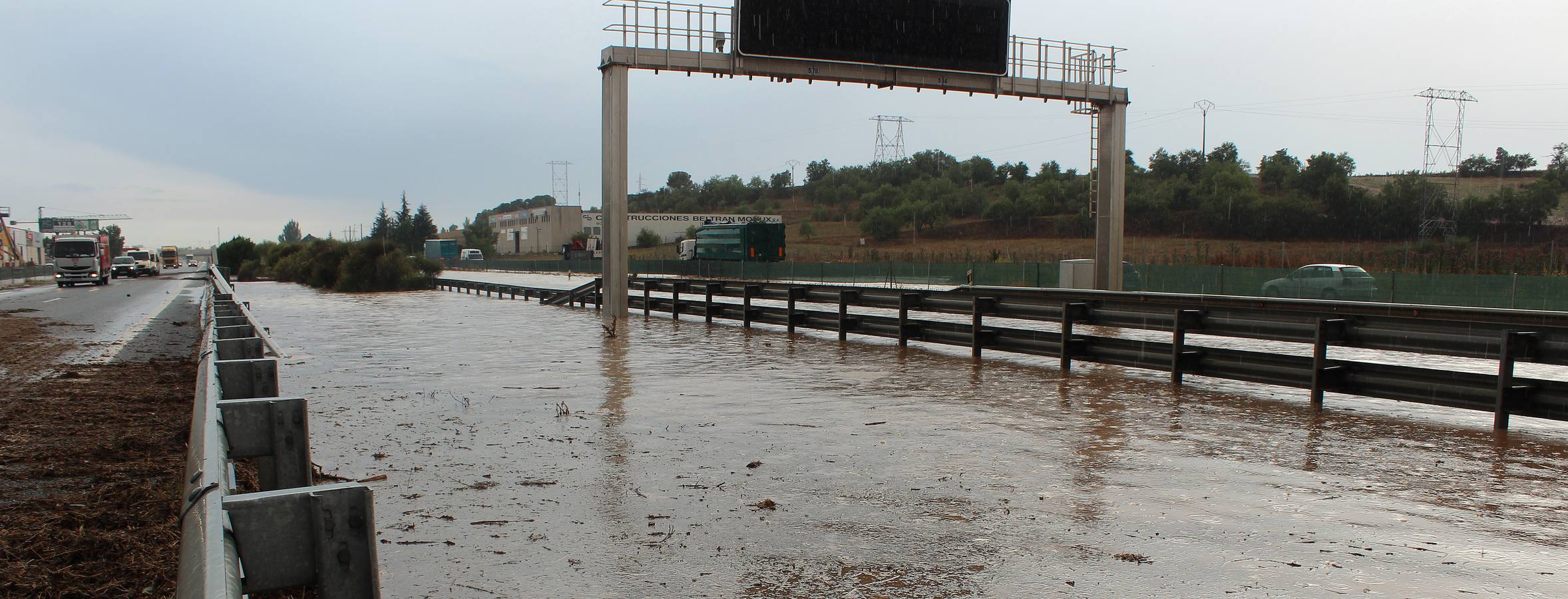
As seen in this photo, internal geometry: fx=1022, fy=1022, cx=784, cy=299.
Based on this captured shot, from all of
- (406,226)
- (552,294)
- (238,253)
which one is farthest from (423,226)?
(552,294)

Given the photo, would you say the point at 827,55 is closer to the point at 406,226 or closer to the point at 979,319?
the point at 979,319

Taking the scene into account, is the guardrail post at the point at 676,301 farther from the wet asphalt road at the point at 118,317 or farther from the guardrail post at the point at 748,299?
the wet asphalt road at the point at 118,317

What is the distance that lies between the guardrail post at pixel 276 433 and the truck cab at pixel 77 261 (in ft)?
189

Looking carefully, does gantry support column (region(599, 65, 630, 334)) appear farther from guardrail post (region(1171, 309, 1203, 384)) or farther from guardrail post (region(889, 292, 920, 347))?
guardrail post (region(1171, 309, 1203, 384))

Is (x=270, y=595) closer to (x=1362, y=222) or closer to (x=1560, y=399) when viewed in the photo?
(x=1560, y=399)

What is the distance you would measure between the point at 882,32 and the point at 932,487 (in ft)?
65.1

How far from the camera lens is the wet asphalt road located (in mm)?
16109

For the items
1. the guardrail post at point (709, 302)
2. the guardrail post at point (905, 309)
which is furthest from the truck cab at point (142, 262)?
the guardrail post at point (905, 309)

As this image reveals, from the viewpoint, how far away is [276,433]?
4.12 meters

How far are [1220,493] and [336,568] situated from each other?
17.8 ft

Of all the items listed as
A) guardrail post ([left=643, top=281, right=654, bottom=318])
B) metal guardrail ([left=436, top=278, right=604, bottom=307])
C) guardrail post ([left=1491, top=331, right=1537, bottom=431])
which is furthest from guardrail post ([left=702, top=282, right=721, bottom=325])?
guardrail post ([left=1491, top=331, right=1537, bottom=431])

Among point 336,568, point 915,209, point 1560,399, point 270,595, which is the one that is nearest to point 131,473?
point 270,595

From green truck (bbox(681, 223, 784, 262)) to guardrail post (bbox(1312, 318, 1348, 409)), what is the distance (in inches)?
1908

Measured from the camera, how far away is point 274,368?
5.50 meters
